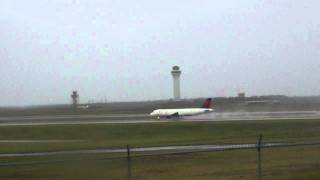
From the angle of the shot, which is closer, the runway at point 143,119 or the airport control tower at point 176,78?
the runway at point 143,119

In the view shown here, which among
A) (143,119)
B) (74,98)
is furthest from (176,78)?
(143,119)

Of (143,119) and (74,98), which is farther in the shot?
(74,98)

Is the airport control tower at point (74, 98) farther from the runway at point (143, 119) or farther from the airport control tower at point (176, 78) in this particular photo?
the runway at point (143, 119)

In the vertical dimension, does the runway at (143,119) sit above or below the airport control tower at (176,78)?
below

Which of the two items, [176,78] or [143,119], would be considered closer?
[143,119]

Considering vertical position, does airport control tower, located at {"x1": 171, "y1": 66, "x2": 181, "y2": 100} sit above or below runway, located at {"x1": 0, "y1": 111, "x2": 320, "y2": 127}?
above

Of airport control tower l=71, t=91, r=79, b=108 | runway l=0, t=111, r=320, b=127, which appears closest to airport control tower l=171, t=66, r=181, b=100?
airport control tower l=71, t=91, r=79, b=108

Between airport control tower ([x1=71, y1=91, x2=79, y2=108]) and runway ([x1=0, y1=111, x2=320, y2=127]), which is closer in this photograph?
runway ([x1=0, y1=111, x2=320, y2=127])

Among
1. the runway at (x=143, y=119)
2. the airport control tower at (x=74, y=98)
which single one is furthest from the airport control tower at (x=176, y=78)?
the runway at (x=143, y=119)

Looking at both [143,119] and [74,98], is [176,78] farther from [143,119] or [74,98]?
[143,119]

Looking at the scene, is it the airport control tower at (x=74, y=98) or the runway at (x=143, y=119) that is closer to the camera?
the runway at (x=143, y=119)

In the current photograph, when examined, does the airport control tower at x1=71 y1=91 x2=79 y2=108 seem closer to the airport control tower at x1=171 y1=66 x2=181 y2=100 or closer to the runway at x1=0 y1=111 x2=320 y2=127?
the airport control tower at x1=171 y1=66 x2=181 y2=100

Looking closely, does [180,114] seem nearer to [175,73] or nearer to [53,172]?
[175,73]

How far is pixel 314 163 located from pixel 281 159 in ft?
7.29
